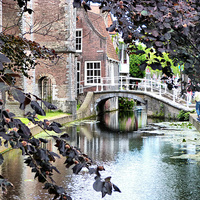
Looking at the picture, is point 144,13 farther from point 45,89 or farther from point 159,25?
point 45,89

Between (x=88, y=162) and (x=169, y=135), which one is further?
(x=169, y=135)

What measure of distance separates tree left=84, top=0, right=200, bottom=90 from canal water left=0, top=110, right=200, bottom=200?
198 cm

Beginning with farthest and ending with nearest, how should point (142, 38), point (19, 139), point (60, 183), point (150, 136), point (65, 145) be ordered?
1. point (150, 136)
2. point (60, 183)
3. point (142, 38)
4. point (65, 145)
5. point (19, 139)

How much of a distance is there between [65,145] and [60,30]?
2079 centimetres

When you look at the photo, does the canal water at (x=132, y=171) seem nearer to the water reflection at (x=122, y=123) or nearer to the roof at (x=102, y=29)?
the water reflection at (x=122, y=123)

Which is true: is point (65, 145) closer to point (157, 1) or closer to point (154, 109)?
point (157, 1)

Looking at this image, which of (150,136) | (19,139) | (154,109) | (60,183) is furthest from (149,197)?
(154,109)

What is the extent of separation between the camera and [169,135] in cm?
1545

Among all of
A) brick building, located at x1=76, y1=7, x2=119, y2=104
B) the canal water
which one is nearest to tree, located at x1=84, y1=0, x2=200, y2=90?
the canal water

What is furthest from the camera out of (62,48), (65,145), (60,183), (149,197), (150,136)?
(62,48)

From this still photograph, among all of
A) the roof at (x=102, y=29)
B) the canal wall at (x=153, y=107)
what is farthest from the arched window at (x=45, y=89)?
the roof at (x=102, y=29)

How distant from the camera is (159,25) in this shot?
2910mm

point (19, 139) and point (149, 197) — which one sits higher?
point (19, 139)

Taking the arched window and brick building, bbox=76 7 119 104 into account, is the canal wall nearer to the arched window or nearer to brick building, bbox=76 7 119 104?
the arched window
